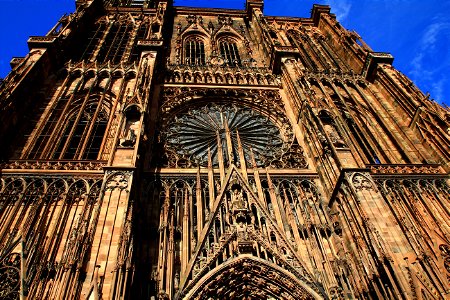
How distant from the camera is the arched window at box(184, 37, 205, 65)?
21.2 m

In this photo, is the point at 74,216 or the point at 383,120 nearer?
the point at 74,216

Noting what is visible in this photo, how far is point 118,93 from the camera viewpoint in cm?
1625

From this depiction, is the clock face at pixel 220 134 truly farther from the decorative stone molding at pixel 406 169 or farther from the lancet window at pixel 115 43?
the lancet window at pixel 115 43

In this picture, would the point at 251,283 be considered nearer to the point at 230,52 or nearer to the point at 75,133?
the point at 75,133

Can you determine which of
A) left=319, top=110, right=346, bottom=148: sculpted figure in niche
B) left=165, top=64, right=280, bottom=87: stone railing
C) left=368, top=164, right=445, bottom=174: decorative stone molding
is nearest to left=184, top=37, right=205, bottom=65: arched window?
left=165, top=64, right=280, bottom=87: stone railing

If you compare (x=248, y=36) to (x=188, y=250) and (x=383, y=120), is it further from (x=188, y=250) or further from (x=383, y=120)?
(x=188, y=250)

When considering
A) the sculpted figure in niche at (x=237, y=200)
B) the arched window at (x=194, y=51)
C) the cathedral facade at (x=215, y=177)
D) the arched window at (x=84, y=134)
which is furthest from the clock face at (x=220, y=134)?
the arched window at (x=194, y=51)

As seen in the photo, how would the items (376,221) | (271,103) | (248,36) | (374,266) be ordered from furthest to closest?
(248,36) → (271,103) → (376,221) → (374,266)

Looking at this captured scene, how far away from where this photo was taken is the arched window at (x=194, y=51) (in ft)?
69.4

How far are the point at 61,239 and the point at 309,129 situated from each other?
912cm

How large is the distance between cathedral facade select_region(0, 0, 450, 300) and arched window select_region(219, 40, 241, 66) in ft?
2.44

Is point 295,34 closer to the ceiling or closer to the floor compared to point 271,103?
closer to the ceiling

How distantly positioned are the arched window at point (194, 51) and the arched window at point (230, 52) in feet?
3.89

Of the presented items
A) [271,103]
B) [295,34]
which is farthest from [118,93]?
→ [295,34]
